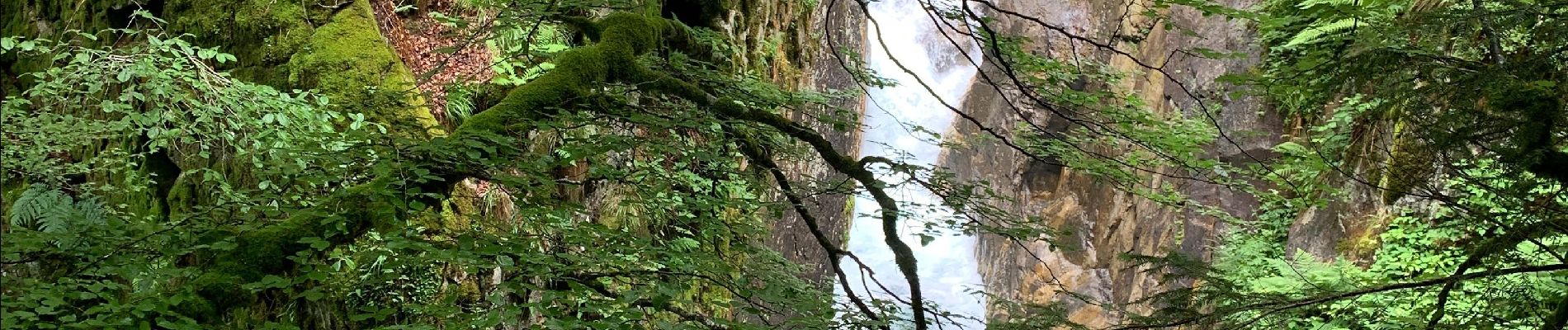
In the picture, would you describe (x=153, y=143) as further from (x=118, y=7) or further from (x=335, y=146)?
(x=118, y=7)

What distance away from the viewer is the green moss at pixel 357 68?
4.48 meters

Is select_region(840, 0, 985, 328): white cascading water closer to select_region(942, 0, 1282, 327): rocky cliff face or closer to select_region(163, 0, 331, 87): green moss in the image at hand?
select_region(942, 0, 1282, 327): rocky cliff face

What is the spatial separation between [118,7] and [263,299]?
2.05 meters

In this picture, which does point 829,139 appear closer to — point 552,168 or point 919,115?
point 552,168

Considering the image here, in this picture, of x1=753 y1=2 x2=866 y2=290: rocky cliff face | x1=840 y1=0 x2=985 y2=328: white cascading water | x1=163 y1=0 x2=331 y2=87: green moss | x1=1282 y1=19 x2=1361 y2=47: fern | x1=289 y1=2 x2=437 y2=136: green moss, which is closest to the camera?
x1=289 y1=2 x2=437 y2=136: green moss

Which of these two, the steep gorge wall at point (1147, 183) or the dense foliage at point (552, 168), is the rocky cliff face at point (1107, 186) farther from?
the dense foliage at point (552, 168)

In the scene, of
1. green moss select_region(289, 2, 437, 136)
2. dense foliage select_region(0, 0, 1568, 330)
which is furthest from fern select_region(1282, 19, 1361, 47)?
green moss select_region(289, 2, 437, 136)

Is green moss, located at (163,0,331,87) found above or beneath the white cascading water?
above

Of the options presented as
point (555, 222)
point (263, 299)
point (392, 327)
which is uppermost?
point (555, 222)

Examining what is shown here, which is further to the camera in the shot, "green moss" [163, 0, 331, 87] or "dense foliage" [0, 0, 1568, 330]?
"green moss" [163, 0, 331, 87]

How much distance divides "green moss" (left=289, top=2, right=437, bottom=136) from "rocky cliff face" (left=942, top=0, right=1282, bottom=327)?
600 centimetres

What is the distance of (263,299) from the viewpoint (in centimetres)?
386

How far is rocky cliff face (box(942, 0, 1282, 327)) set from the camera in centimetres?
1168

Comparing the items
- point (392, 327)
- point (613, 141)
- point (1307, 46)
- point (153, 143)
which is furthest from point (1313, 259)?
point (153, 143)
